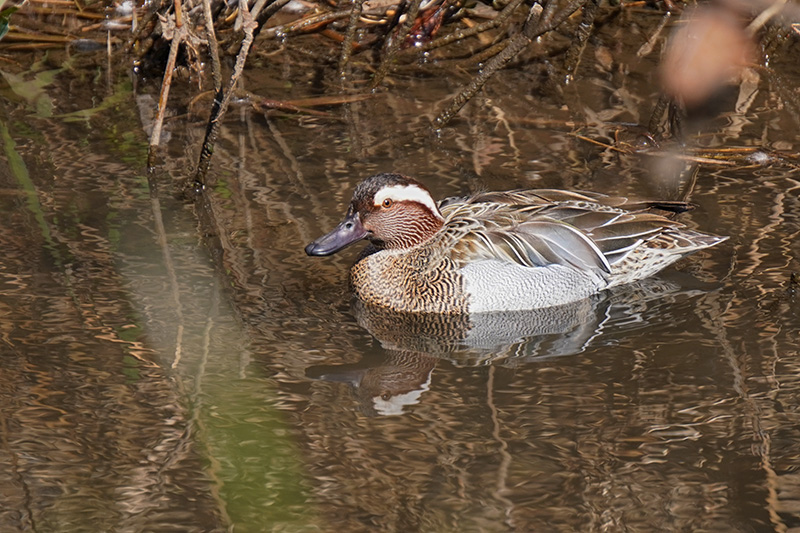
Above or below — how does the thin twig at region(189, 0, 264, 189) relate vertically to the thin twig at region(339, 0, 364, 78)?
below

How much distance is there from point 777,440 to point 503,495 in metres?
1.21

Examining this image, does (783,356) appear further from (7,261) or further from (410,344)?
(7,261)

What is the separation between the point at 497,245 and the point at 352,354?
1104 millimetres

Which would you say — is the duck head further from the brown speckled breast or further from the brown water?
the brown water

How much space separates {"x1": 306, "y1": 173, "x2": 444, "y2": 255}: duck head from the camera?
20.4ft

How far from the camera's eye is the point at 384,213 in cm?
628

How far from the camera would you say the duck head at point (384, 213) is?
20.4 ft

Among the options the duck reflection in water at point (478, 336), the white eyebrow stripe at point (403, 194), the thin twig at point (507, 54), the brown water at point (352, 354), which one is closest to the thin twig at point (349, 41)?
the brown water at point (352, 354)

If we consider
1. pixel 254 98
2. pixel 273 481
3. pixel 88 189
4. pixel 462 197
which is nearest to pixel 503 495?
pixel 273 481

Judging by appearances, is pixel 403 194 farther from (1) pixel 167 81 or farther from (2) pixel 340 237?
(1) pixel 167 81

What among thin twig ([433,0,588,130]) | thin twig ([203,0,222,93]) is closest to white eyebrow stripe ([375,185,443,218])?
thin twig ([203,0,222,93])

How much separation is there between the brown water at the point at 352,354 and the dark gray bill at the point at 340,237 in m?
0.25

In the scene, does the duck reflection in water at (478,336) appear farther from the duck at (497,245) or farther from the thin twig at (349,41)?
Answer: the thin twig at (349,41)

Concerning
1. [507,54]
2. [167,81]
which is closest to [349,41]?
[507,54]
